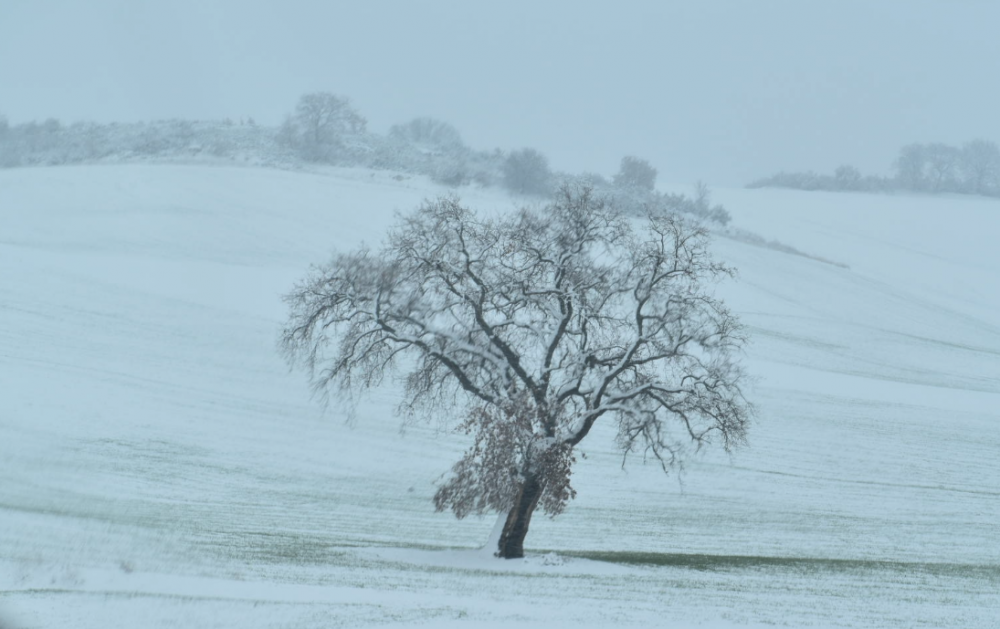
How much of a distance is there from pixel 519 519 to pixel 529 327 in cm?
395

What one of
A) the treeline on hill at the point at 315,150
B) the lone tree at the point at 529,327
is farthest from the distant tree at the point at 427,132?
the lone tree at the point at 529,327

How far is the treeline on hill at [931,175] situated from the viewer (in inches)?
4614

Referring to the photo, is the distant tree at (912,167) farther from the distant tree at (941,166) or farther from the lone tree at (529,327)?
the lone tree at (529,327)

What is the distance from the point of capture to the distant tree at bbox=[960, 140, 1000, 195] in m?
116

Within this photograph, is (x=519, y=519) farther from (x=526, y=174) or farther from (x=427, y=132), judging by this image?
(x=427, y=132)

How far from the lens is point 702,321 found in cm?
1842

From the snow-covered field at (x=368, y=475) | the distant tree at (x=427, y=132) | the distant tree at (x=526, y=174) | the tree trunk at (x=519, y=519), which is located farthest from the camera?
the distant tree at (x=427, y=132)

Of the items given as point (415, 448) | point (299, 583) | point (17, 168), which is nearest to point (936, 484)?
point (415, 448)

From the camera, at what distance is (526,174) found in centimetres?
7431

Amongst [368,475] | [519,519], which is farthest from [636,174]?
[519,519]

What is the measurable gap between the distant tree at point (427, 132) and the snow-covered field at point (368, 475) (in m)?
50.4

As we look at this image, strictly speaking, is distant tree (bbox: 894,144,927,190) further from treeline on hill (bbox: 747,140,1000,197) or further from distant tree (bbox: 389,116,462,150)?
distant tree (bbox: 389,116,462,150)

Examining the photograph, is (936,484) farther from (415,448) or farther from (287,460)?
→ (287,460)

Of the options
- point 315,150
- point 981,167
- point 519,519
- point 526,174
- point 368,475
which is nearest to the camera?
point 519,519
